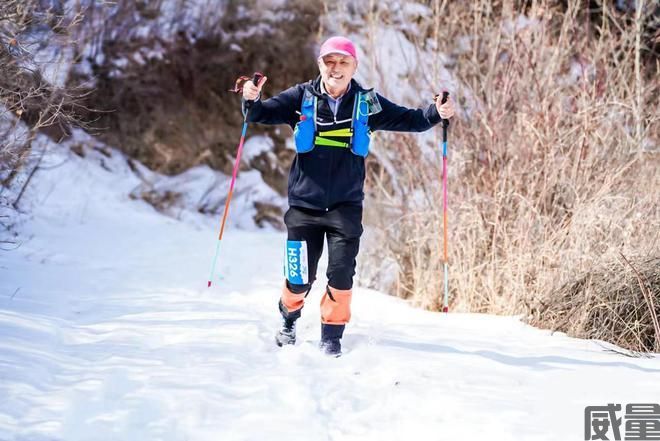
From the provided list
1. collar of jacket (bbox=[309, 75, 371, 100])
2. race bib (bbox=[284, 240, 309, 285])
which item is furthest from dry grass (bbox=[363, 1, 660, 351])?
collar of jacket (bbox=[309, 75, 371, 100])

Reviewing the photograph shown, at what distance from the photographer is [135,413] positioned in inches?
107

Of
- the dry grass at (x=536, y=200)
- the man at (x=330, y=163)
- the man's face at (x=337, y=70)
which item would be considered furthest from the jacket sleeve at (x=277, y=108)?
the dry grass at (x=536, y=200)

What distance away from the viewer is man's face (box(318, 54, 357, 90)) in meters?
3.66

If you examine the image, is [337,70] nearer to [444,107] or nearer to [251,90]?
[251,90]

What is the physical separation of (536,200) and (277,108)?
2.34 metres

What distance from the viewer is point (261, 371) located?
334cm

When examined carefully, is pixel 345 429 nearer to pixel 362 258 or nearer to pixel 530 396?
pixel 530 396

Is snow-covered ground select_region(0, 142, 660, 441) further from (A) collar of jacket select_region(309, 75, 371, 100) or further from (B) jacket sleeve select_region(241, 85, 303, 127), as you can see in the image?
(A) collar of jacket select_region(309, 75, 371, 100)

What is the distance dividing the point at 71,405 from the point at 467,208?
3444 mm

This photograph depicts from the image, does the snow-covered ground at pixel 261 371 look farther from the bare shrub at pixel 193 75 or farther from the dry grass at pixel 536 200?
the bare shrub at pixel 193 75

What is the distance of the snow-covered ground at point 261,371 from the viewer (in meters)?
2.65

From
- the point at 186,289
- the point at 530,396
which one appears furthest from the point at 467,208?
the point at 530,396

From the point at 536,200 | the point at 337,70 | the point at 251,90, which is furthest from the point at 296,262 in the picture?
the point at 536,200

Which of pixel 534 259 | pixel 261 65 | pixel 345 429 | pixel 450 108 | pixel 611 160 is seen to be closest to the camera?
pixel 345 429
